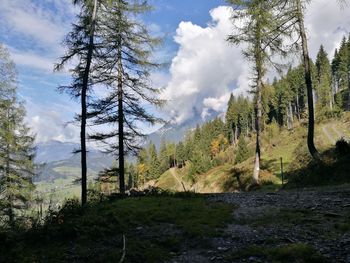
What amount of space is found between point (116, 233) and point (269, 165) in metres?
32.5

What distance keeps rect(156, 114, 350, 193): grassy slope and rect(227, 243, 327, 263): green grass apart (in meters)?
10.7

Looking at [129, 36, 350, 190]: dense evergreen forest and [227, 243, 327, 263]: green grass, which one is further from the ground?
[129, 36, 350, 190]: dense evergreen forest

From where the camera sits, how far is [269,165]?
130 feet

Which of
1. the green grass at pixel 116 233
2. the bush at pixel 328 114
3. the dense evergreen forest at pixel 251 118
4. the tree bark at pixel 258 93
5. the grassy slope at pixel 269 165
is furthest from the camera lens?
the dense evergreen forest at pixel 251 118

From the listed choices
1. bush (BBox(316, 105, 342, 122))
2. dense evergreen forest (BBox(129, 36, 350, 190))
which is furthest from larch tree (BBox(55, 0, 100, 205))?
bush (BBox(316, 105, 342, 122))

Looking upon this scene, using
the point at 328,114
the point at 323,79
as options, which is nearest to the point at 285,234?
the point at 328,114

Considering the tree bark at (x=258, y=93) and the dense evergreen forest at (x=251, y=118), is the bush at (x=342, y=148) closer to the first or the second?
the tree bark at (x=258, y=93)

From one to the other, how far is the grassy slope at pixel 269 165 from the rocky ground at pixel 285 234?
7.89 m

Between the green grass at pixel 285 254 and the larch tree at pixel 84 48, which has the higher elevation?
the larch tree at pixel 84 48

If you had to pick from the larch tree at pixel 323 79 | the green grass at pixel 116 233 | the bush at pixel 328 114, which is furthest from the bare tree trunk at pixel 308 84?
the larch tree at pixel 323 79

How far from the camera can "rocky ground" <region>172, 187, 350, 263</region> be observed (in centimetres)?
691

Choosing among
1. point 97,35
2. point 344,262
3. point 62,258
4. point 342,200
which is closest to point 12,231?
point 62,258

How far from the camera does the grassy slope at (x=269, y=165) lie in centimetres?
3212

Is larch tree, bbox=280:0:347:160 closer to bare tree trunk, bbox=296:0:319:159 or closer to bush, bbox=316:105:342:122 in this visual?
bare tree trunk, bbox=296:0:319:159
